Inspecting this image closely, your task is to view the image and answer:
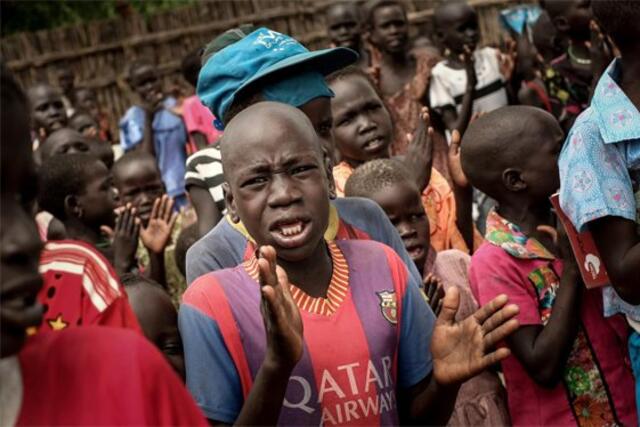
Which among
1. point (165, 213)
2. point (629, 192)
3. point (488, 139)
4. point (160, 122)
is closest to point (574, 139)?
point (629, 192)

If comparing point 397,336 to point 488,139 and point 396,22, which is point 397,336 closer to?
point 488,139

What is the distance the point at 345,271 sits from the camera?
2.46m

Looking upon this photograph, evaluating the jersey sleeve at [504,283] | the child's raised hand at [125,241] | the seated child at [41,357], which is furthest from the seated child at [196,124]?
the seated child at [41,357]

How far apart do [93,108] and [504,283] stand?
938 centimetres

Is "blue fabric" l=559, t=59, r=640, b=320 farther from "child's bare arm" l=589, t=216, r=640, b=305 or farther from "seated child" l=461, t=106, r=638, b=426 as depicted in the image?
"seated child" l=461, t=106, r=638, b=426

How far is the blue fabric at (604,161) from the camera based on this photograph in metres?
2.71

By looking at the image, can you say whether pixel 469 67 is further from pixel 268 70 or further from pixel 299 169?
pixel 299 169

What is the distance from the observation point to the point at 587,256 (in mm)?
2859

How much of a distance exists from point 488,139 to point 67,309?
196 cm

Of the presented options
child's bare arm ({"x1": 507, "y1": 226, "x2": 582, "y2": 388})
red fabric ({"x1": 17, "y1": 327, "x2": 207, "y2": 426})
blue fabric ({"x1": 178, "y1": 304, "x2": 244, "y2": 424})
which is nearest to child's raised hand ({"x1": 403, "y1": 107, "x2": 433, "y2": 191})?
child's bare arm ({"x1": 507, "y1": 226, "x2": 582, "y2": 388})

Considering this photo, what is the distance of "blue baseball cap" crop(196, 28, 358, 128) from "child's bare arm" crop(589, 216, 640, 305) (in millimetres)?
816

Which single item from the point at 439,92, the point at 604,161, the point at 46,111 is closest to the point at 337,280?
the point at 604,161

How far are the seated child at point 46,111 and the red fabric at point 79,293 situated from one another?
6.72 m

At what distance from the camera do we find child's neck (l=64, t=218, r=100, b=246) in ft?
16.2
